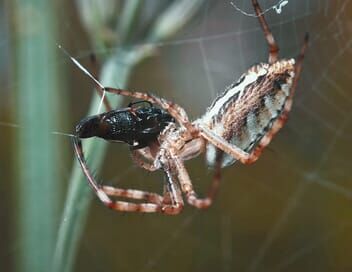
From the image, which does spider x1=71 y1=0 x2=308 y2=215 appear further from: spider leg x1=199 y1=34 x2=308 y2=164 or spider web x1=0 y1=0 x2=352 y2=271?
spider web x1=0 y1=0 x2=352 y2=271

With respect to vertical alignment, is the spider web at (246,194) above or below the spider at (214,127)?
below

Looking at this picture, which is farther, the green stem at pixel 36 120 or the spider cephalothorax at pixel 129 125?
the green stem at pixel 36 120

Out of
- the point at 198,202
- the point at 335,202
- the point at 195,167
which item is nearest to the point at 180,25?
the point at 198,202

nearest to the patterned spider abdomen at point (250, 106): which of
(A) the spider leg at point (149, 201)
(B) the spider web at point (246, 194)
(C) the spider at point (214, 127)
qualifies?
(C) the spider at point (214, 127)

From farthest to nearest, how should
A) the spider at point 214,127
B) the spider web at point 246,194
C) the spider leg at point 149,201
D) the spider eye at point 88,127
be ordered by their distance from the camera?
the spider web at point 246,194, the spider leg at point 149,201, the spider at point 214,127, the spider eye at point 88,127

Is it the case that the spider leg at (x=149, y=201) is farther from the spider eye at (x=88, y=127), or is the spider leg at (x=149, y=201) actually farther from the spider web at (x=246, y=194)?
the spider web at (x=246, y=194)

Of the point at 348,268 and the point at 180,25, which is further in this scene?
the point at 348,268

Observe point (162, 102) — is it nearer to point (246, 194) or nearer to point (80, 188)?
point (80, 188)

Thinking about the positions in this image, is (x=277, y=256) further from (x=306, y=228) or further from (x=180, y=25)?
(x=180, y=25)
